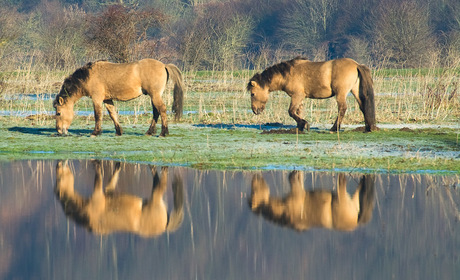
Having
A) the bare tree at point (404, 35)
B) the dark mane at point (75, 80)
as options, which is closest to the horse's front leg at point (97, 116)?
the dark mane at point (75, 80)

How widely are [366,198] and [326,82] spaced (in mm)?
7483

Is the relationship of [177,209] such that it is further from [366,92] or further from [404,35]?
[404,35]

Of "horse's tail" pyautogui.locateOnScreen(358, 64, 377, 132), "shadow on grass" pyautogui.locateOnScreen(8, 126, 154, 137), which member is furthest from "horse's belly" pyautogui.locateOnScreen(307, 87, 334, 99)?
"shadow on grass" pyautogui.locateOnScreen(8, 126, 154, 137)

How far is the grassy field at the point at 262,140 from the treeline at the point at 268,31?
10.6 meters

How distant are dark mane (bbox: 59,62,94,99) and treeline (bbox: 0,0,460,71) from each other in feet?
43.6

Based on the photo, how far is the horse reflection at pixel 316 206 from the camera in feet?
26.8

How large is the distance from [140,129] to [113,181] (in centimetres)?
734

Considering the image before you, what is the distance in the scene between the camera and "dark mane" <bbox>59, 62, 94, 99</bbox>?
16.5 meters

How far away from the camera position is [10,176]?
11438 millimetres

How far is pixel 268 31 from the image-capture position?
7756cm

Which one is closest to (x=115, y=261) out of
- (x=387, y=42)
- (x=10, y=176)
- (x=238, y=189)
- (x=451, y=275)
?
(x=451, y=275)

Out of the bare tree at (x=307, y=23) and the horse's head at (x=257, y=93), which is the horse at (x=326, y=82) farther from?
the bare tree at (x=307, y=23)

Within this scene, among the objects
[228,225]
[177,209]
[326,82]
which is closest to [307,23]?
[326,82]

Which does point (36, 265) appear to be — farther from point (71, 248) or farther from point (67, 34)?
point (67, 34)
